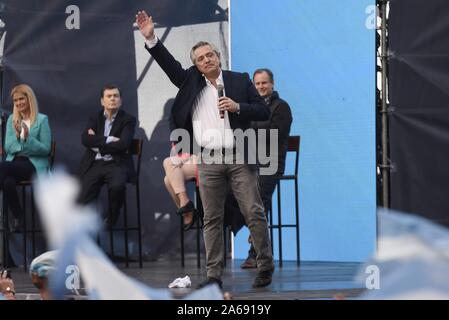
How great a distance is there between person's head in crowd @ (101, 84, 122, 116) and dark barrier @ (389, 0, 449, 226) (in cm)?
316

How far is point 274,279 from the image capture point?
8.11 m

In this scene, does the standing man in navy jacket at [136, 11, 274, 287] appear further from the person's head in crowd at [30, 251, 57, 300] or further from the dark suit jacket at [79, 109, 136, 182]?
the person's head in crowd at [30, 251, 57, 300]

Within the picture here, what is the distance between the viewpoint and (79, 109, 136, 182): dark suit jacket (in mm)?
9461

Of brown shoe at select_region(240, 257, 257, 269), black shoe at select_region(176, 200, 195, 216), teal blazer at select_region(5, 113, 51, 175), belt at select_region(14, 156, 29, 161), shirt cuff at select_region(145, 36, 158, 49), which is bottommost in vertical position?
brown shoe at select_region(240, 257, 257, 269)

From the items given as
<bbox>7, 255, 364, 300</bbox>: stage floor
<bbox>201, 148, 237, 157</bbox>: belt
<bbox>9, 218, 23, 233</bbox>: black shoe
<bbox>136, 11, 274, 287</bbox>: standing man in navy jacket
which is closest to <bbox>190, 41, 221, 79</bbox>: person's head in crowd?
<bbox>136, 11, 274, 287</bbox>: standing man in navy jacket

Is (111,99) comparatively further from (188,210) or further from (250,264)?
(250,264)

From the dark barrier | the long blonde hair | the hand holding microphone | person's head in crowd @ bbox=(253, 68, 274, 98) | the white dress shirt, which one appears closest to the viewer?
the hand holding microphone

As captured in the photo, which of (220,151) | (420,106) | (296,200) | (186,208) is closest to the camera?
(220,151)

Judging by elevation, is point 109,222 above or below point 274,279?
above

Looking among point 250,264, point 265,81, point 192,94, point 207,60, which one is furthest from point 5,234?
point 207,60

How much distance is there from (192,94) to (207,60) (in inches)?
9.7

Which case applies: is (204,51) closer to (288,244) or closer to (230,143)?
(230,143)

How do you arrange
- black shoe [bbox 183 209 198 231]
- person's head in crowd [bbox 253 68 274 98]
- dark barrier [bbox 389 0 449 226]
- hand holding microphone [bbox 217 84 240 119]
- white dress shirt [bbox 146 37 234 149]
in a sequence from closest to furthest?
hand holding microphone [bbox 217 84 240 119] < white dress shirt [bbox 146 37 234 149] < dark barrier [bbox 389 0 449 226] < person's head in crowd [bbox 253 68 274 98] < black shoe [bbox 183 209 198 231]
